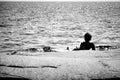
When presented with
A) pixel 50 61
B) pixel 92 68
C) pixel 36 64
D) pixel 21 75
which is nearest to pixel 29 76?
pixel 21 75

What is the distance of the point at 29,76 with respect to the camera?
212 cm

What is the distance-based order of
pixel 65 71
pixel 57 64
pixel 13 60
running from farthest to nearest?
pixel 13 60 < pixel 57 64 < pixel 65 71

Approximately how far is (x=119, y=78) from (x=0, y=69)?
160cm

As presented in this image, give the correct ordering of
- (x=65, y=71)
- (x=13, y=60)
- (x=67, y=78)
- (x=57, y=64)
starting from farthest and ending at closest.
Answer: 1. (x=13, y=60)
2. (x=57, y=64)
3. (x=65, y=71)
4. (x=67, y=78)

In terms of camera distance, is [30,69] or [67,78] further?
[30,69]

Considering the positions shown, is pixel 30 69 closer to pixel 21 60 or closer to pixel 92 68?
pixel 21 60

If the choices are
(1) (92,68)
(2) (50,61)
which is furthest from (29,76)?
(1) (92,68)

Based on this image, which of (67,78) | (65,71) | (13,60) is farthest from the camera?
(13,60)

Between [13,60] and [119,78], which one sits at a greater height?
[13,60]

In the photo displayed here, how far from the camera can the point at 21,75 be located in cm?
213

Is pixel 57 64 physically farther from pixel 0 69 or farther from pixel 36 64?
pixel 0 69


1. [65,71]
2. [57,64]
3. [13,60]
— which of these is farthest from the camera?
[13,60]

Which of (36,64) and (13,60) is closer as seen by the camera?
(36,64)

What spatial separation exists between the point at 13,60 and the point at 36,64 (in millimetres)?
425
